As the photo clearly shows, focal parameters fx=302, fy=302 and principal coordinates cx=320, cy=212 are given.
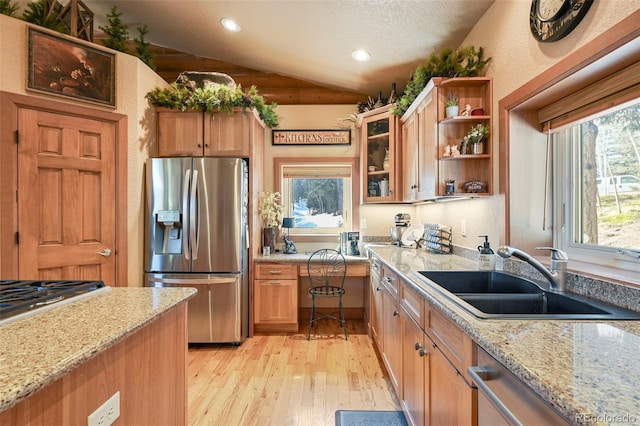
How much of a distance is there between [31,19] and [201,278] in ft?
8.09

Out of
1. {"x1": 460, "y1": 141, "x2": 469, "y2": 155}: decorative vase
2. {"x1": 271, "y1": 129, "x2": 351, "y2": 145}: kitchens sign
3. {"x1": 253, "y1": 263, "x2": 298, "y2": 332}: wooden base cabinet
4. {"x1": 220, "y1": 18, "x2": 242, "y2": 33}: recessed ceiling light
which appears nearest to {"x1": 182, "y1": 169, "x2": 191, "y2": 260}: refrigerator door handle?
{"x1": 253, "y1": 263, "x2": 298, "y2": 332}: wooden base cabinet

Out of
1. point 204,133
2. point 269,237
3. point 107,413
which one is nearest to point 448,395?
point 107,413

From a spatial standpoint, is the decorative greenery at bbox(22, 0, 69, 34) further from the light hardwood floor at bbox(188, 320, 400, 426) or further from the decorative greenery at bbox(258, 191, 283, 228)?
the light hardwood floor at bbox(188, 320, 400, 426)

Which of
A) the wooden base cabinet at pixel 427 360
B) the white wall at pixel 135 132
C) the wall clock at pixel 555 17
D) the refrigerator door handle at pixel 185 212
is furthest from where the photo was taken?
the refrigerator door handle at pixel 185 212

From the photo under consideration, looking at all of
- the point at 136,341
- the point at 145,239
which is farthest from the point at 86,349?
the point at 145,239

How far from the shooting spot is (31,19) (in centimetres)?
237

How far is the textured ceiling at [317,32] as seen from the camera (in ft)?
7.26

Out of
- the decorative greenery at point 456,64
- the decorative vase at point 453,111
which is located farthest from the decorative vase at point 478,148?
the decorative greenery at point 456,64

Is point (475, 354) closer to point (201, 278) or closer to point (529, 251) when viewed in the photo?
point (529, 251)

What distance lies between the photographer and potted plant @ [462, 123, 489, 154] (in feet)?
6.32

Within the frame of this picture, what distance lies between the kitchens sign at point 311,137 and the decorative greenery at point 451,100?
1764 mm

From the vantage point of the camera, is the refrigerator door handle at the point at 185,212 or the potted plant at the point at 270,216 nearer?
the refrigerator door handle at the point at 185,212

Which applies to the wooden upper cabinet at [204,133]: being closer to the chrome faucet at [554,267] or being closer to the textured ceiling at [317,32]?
the textured ceiling at [317,32]

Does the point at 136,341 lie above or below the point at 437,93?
below
